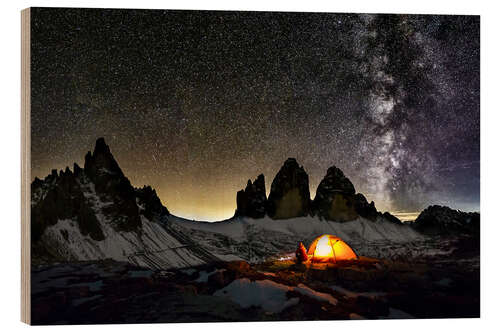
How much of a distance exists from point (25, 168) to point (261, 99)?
3.49 meters

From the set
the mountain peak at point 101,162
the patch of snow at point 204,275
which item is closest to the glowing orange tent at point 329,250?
the patch of snow at point 204,275

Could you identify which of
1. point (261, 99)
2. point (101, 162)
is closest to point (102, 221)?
point (101, 162)

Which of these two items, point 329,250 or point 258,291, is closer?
point 258,291

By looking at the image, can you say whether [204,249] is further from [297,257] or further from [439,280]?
[439,280]

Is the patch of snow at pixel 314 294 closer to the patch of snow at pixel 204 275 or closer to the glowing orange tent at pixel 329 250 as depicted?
the glowing orange tent at pixel 329 250

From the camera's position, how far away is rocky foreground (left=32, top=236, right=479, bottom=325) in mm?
10227

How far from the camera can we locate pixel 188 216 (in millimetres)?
10812

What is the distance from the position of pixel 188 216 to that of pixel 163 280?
100cm

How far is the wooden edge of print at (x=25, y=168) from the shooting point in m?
10.2

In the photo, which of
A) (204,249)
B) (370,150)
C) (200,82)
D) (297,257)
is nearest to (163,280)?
(204,249)

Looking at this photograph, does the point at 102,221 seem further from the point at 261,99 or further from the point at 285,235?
the point at 261,99

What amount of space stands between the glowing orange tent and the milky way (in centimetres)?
80

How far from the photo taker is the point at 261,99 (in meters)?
11.1

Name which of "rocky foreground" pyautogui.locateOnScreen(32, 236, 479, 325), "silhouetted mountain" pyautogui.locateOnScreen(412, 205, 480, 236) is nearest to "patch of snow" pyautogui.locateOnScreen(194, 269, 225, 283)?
"rocky foreground" pyautogui.locateOnScreen(32, 236, 479, 325)
